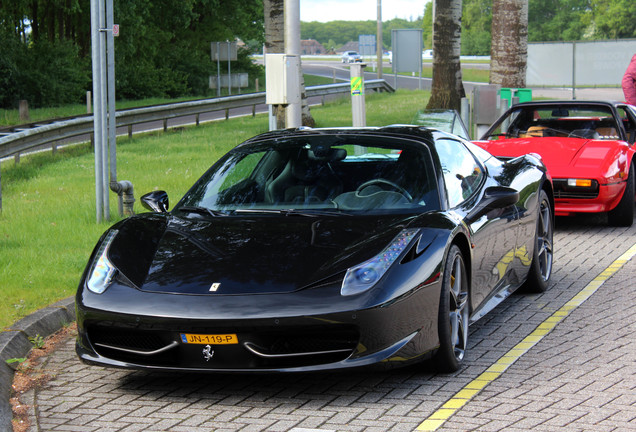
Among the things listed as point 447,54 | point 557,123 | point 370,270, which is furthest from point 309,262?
point 447,54

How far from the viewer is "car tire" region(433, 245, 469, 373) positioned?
202 inches

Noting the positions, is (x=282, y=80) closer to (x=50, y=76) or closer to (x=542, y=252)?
(x=542, y=252)

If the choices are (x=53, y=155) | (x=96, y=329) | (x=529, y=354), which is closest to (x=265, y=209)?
(x=96, y=329)

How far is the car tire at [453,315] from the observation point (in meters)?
5.14

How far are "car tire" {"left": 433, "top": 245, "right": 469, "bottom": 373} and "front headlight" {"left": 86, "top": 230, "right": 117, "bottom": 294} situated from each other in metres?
1.73

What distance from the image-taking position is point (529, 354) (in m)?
5.73

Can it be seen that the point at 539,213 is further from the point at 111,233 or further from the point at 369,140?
the point at 111,233

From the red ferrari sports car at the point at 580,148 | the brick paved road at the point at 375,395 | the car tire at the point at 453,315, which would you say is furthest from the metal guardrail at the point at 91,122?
the car tire at the point at 453,315

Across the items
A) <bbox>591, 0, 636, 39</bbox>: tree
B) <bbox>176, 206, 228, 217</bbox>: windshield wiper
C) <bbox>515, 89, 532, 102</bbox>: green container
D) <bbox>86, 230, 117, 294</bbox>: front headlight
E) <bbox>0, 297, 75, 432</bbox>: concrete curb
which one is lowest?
<bbox>0, 297, 75, 432</bbox>: concrete curb

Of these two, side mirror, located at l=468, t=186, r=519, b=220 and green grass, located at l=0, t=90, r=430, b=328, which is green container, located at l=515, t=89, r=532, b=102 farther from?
side mirror, located at l=468, t=186, r=519, b=220

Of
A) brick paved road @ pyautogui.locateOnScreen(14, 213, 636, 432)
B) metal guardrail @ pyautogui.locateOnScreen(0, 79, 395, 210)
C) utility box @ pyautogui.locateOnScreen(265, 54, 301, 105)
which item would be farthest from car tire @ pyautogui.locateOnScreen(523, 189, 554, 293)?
metal guardrail @ pyautogui.locateOnScreen(0, 79, 395, 210)

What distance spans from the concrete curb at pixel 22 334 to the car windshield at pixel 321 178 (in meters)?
1.18

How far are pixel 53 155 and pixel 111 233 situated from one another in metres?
13.5

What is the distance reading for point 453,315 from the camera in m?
5.36
